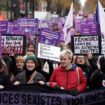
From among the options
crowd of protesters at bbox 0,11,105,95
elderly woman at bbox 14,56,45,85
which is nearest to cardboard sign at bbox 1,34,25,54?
crowd of protesters at bbox 0,11,105,95

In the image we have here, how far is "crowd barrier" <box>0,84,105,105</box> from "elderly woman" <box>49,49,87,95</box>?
153 millimetres

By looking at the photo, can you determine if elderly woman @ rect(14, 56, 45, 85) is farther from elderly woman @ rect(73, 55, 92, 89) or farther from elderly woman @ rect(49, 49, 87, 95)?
elderly woman @ rect(73, 55, 92, 89)

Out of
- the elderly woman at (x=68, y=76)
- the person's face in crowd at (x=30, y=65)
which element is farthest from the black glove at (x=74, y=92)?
the person's face in crowd at (x=30, y=65)

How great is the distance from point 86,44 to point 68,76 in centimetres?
307

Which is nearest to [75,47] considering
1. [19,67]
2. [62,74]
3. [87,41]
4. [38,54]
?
[87,41]

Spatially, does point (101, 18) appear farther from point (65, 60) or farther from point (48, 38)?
point (65, 60)

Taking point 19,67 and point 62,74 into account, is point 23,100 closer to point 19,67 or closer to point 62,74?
point 62,74

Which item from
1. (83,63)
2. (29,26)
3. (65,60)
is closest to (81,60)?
(83,63)

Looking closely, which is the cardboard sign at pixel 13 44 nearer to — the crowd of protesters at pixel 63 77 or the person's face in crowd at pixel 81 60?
the person's face in crowd at pixel 81 60

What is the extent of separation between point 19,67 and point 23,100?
167cm

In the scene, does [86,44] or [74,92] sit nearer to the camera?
[74,92]

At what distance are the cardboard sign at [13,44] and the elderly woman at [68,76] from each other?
3.00 meters

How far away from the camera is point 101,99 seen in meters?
8.07

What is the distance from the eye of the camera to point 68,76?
814 centimetres
